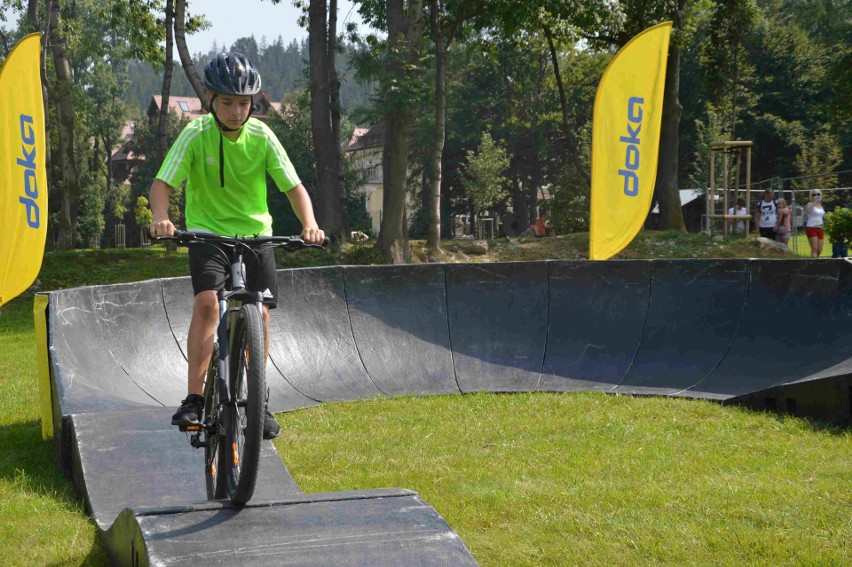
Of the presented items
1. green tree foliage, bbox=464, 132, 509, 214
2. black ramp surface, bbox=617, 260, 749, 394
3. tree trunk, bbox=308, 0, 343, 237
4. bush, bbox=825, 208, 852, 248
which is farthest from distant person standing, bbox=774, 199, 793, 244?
green tree foliage, bbox=464, 132, 509, 214

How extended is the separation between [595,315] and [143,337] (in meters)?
4.21

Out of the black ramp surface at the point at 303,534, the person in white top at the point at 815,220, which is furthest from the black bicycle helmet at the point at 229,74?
the person in white top at the point at 815,220

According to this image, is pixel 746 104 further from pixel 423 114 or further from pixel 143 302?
pixel 143 302

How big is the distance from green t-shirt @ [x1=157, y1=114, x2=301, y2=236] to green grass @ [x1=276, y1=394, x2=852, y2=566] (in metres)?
1.72

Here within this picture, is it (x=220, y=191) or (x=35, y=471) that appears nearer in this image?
(x=220, y=191)

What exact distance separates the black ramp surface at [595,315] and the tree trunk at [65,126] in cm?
1678

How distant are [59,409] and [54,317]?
92 centimetres

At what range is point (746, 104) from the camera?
4838 centimetres

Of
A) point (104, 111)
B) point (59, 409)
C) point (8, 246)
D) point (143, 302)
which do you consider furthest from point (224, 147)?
point (104, 111)

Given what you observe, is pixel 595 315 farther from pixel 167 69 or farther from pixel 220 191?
pixel 167 69

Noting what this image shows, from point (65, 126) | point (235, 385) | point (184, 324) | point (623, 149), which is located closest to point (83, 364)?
point (184, 324)

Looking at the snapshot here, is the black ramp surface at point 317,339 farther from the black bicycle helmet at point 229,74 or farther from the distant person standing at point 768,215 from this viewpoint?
the distant person standing at point 768,215

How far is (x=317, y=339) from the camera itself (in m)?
8.66

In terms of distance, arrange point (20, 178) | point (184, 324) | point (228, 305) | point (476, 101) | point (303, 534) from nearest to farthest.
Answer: point (303, 534), point (228, 305), point (184, 324), point (20, 178), point (476, 101)
